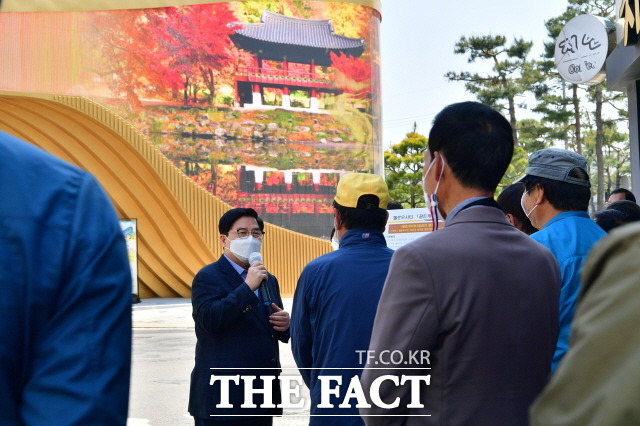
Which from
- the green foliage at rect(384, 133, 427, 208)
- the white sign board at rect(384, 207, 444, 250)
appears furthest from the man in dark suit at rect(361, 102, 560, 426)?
the green foliage at rect(384, 133, 427, 208)

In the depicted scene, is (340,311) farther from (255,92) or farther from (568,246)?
(255,92)

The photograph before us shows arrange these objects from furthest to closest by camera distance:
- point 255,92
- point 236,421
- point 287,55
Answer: point 287,55, point 255,92, point 236,421

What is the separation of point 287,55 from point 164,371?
23.2m

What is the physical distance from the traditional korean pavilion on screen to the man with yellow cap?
1087 inches

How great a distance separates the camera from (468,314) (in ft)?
7.51

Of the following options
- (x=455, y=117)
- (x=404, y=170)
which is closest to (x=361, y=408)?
(x=455, y=117)

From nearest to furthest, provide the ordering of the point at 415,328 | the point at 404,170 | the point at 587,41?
the point at 415,328 → the point at 587,41 → the point at 404,170

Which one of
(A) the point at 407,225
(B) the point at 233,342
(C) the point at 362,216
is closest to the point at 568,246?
(C) the point at 362,216

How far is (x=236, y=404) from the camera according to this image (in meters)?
4.16

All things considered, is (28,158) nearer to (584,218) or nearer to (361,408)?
(361,408)

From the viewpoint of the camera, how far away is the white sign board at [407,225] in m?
7.28

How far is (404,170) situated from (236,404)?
3978cm

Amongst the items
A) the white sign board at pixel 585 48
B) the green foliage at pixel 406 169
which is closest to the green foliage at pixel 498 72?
the green foliage at pixel 406 169

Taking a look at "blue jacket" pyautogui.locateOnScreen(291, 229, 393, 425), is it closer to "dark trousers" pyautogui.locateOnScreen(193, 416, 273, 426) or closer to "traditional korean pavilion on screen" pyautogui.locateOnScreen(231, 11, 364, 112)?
"dark trousers" pyautogui.locateOnScreen(193, 416, 273, 426)
